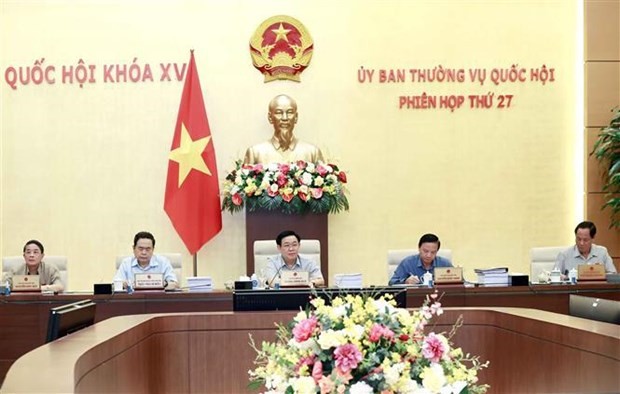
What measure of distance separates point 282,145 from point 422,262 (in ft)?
6.48

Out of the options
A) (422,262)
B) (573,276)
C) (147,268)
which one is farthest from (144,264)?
(573,276)

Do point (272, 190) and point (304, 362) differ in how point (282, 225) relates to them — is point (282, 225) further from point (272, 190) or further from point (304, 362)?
point (304, 362)

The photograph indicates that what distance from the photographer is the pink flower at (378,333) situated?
6.77 ft

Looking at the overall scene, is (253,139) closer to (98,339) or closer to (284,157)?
(284,157)

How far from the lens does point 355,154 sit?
26.1 ft

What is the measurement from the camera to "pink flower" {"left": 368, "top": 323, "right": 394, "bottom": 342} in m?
2.06

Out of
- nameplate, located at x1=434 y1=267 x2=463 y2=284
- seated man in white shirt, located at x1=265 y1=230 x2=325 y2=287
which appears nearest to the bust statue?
seated man in white shirt, located at x1=265 y1=230 x2=325 y2=287

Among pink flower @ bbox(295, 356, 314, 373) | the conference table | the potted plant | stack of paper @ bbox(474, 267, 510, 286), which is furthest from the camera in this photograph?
the potted plant

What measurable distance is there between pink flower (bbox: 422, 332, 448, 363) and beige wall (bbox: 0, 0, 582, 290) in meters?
5.87

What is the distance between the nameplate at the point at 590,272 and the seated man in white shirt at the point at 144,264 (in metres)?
2.76

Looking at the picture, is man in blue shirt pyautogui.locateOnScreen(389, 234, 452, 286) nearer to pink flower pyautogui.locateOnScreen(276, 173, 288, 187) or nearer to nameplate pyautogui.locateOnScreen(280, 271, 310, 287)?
nameplate pyautogui.locateOnScreen(280, 271, 310, 287)

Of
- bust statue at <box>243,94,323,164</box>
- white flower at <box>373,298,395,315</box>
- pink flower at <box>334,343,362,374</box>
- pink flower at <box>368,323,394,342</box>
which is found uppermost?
bust statue at <box>243,94,323,164</box>

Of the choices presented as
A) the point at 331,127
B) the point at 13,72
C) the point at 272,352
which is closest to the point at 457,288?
the point at 331,127

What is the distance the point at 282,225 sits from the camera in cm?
730
